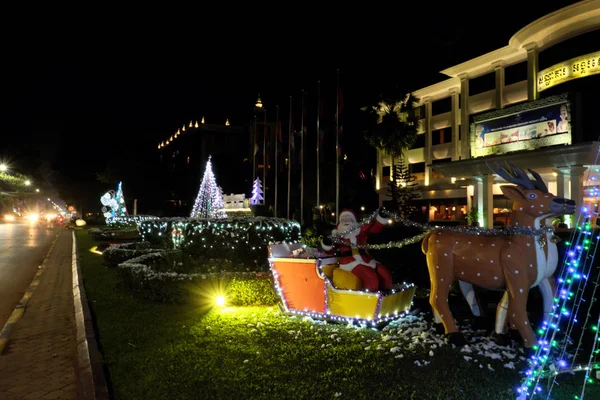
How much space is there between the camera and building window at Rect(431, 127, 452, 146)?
40719 mm

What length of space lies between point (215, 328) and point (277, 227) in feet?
21.5

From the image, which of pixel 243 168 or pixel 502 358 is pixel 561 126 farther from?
pixel 243 168

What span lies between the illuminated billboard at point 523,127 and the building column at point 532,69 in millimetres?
1890

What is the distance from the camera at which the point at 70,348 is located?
23.5ft

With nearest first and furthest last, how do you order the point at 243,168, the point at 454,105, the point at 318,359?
the point at 318,359 < the point at 454,105 < the point at 243,168

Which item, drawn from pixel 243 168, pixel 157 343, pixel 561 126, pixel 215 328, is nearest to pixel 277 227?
pixel 215 328

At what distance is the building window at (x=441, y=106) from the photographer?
133ft

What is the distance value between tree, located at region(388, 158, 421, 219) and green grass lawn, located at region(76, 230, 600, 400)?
30.5m

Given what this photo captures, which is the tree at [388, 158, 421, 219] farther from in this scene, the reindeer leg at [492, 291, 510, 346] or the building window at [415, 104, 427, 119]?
the reindeer leg at [492, 291, 510, 346]

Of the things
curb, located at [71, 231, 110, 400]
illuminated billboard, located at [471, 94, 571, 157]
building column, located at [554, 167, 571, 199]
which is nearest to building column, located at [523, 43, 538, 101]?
illuminated billboard, located at [471, 94, 571, 157]

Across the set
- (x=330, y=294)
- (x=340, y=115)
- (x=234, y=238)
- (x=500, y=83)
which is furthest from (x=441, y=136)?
(x=330, y=294)

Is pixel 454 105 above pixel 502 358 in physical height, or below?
above

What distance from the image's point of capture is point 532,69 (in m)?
29.4

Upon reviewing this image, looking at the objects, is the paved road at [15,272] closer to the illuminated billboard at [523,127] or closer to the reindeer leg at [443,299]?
the reindeer leg at [443,299]
